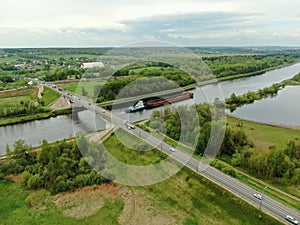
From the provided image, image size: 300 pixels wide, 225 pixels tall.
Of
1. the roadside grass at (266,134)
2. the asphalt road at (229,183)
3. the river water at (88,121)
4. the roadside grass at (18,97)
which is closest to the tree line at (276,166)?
the asphalt road at (229,183)

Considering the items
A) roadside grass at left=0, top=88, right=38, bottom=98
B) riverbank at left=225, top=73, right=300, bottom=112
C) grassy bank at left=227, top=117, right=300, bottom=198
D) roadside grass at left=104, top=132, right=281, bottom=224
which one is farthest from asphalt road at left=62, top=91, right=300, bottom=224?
roadside grass at left=0, top=88, right=38, bottom=98

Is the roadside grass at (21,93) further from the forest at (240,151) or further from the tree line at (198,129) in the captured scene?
the forest at (240,151)

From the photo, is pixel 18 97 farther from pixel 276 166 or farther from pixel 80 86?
pixel 276 166

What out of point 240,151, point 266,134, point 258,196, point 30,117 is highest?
point 240,151

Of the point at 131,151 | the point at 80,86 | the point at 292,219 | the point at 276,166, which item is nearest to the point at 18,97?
the point at 80,86

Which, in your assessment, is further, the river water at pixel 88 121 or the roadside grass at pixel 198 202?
the river water at pixel 88 121

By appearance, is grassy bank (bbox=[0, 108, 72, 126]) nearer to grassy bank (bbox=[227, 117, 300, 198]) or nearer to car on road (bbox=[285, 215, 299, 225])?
grassy bank (bbox=[227, 117, 300, 198])
